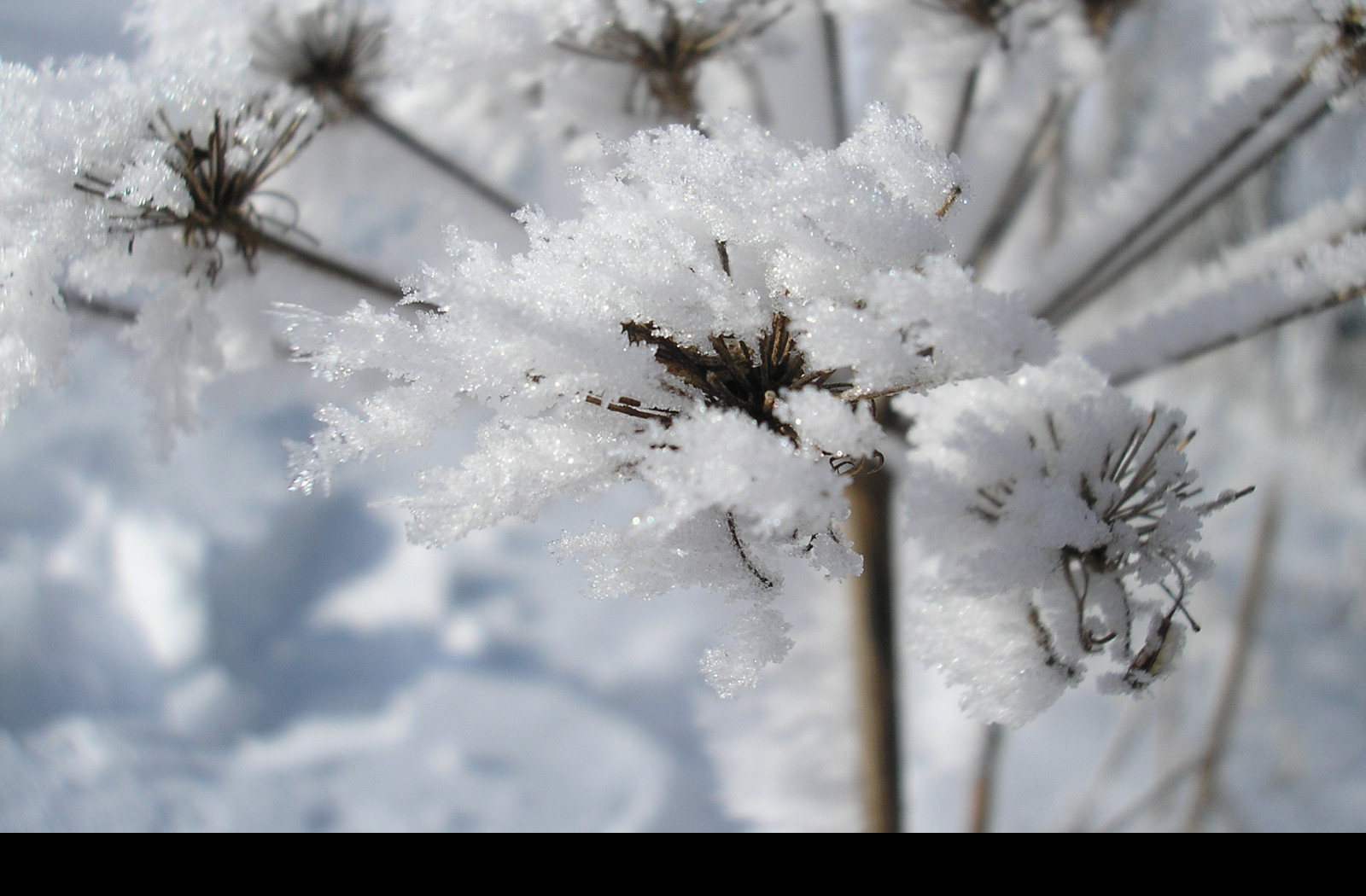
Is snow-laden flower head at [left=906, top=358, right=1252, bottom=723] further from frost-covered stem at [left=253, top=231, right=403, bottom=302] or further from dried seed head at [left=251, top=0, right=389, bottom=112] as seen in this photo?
dried seed head at [left=251, top=0, right=389, bottom=112]

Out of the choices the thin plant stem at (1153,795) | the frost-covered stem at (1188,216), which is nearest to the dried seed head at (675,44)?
the frost-covered stem at (1188,216)

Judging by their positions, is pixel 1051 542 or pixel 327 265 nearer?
pixel 1051 542

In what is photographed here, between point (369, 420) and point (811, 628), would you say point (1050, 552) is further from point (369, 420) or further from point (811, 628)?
point (811, 628)

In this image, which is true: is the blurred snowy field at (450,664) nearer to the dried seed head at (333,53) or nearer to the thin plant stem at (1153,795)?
the thin plant stem at (1153,795)

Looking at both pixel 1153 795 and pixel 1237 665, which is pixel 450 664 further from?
pixel 1237 665

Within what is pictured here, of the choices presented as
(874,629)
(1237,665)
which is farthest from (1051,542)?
(1237,665)

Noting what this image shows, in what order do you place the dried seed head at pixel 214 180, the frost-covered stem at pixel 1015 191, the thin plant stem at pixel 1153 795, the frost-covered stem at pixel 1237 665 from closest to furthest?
the dried seed head at pixel 214 180 → the frost-covered stem at pixel 1015 191 → the thin plant stem at pixel 1153 795 → the frost-covered stem at pixel 1237 665
